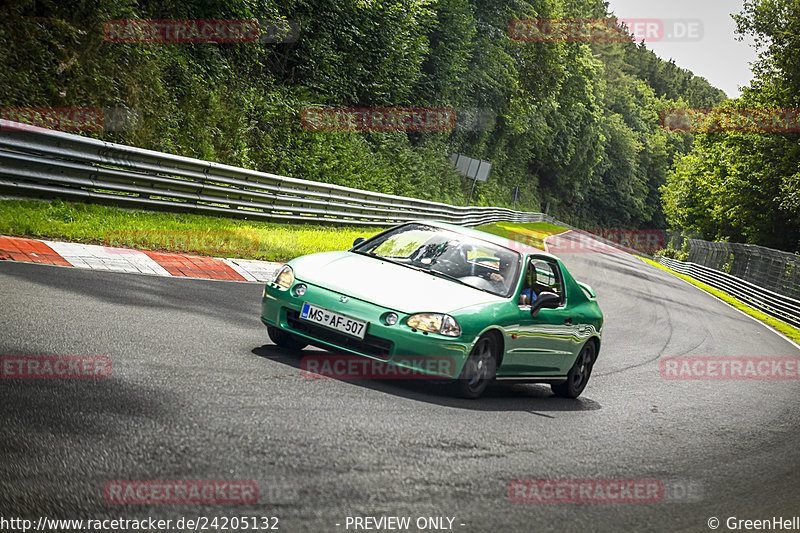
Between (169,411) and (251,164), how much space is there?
18.8 meters

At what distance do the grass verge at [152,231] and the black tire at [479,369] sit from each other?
20.6 ft

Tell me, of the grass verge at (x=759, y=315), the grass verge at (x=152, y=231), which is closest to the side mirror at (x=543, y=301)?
the grass verge at (x=152, y=231)

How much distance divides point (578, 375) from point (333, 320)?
10.2ft

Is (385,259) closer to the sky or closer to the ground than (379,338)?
closer to the sky

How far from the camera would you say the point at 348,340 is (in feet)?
20.6

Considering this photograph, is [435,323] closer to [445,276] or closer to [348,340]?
[348,340]

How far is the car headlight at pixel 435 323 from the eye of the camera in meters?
6.21

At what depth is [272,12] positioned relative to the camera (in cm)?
2447

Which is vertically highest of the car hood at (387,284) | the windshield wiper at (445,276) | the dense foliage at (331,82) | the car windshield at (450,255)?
the dense foliage at (331,82)

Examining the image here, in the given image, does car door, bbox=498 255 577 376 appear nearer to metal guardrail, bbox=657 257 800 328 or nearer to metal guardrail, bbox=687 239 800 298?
metal guardrail, bbox=657 257 800 328

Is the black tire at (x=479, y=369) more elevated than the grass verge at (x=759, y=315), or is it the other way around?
the black tire at (x=479, y=369)

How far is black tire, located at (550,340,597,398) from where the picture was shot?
8164mm

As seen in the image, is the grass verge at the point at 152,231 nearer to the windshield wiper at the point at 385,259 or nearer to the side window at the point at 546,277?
the windshield wiper at the point at 385,259

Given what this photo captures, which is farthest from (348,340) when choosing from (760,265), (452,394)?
(760,265)
